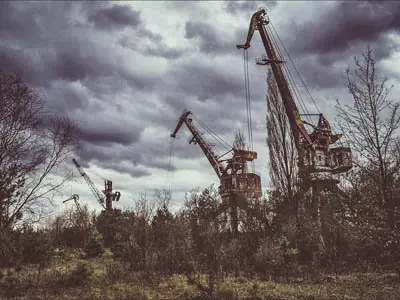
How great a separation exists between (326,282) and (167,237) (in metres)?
6.47

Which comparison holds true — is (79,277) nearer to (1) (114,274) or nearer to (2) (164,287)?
(1) (114,274)

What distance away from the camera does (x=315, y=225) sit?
17.5 m

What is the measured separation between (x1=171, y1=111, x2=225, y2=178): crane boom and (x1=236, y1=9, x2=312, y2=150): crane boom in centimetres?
1488

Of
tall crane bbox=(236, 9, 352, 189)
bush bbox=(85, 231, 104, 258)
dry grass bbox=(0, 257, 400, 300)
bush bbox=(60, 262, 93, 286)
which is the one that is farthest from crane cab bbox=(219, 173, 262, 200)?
bush bbox=(60, 262, 93, 286)

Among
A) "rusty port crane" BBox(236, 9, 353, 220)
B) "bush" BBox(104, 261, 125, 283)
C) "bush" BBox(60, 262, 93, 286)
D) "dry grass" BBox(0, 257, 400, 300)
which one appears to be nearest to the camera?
"dry grass" BBox(0, 257, 400, 300)

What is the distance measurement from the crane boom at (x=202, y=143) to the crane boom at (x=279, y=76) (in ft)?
48.8

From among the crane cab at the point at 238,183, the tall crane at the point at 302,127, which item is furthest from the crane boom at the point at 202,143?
the tall crane at the point at 302,127

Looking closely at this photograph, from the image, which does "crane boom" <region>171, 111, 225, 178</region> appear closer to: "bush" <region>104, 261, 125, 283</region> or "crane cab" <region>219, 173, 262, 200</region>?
"crane cab" <region>219, 173, 262, 200</region>

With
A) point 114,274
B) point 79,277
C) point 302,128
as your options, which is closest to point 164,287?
point 114,274

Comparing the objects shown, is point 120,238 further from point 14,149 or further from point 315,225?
point 315,225

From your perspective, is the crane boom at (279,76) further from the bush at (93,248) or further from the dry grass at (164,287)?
the bush at (93,248)

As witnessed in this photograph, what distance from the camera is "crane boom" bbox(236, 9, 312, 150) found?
24.4 meters

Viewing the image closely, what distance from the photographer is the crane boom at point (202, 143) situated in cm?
3906

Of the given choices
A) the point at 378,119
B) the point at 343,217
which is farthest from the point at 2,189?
the point at 378,119
